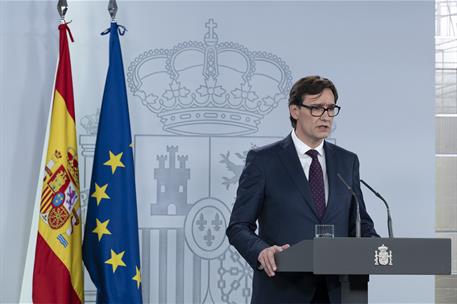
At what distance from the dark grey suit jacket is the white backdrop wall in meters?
1.29

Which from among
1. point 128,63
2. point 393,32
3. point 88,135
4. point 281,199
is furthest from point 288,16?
point 281,199

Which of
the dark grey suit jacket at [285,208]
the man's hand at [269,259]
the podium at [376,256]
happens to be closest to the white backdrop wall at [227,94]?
the dark grey suit jacket at [285,208]

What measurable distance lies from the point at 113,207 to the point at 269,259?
1.66 m

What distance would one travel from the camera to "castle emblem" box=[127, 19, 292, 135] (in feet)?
14.6

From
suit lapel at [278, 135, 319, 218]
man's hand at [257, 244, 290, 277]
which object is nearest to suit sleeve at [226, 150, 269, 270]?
suit lapel at [278, 135, 319, 218]

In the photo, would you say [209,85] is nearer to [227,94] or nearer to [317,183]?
[227,94]

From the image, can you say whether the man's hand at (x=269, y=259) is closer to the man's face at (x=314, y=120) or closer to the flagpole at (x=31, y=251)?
the man's face at (x=314, y=120)

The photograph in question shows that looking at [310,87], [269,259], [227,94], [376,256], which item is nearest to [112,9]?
[227,94]

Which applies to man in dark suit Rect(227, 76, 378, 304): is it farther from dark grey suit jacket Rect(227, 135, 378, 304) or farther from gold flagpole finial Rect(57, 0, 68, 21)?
gold flagpole finial Rect(57, 0, 68, 21)

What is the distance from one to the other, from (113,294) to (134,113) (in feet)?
3.47

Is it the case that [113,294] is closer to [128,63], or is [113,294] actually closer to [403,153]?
[128,63]

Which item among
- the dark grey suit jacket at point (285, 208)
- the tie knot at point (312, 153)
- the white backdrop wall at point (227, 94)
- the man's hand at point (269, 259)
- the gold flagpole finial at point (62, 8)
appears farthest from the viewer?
the white backdrop wall at point (227, 94)

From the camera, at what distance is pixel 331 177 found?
3.10 meters

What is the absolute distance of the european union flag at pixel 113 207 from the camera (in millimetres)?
4062
